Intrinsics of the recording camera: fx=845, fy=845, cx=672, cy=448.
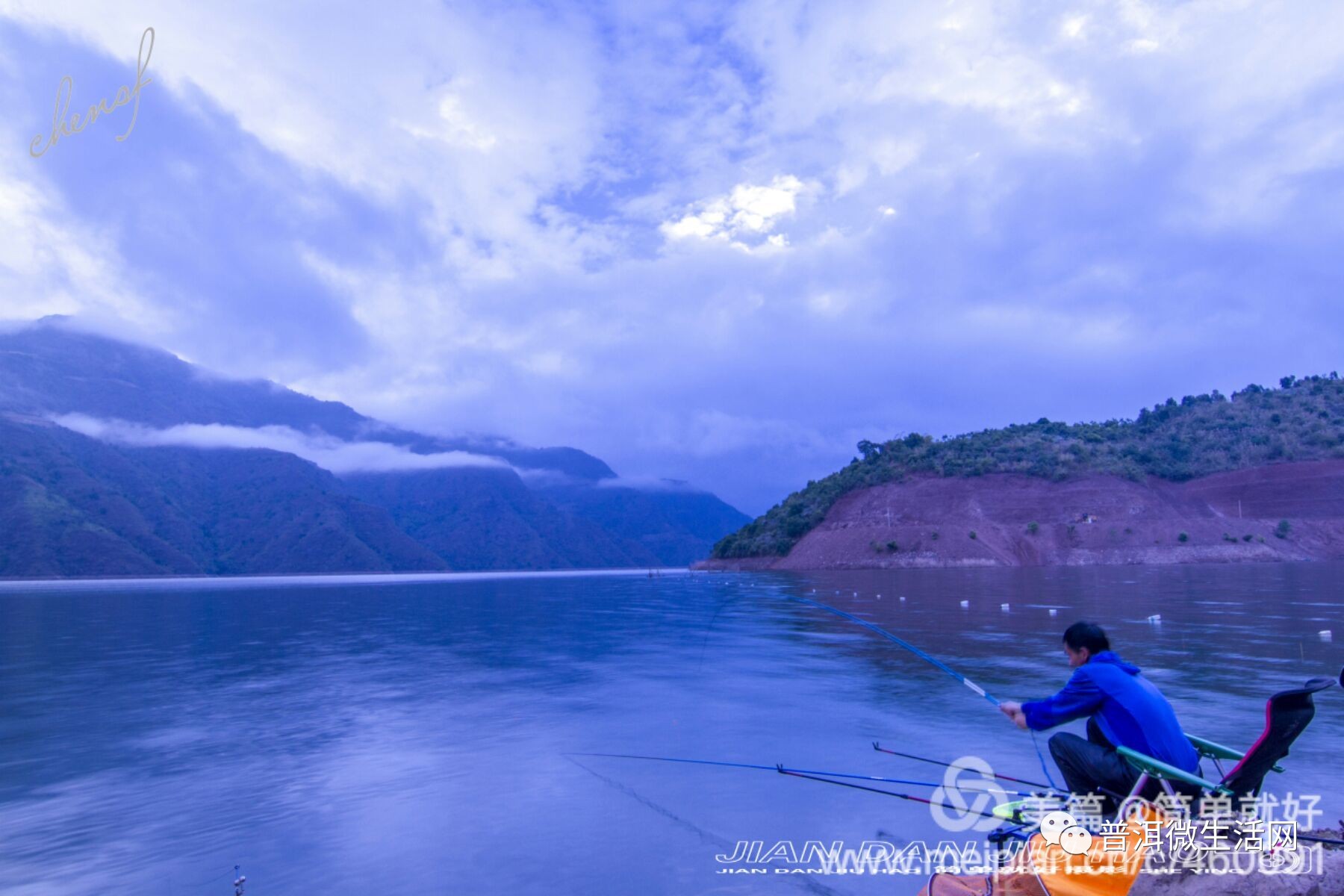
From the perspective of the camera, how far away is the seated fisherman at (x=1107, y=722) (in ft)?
17.7

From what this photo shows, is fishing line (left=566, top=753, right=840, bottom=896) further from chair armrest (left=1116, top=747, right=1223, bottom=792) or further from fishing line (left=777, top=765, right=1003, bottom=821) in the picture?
chair armrest (left=1116, top=747, right=1223, bottom=792)

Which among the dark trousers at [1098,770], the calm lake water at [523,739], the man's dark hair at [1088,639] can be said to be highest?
the man's dark hair at [1088,639]

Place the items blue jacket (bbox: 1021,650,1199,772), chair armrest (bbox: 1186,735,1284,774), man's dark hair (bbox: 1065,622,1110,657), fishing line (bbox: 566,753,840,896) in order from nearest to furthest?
blue jacket (bbox: 1021,650,1199,772), chair armrest (bbox: 1186,735,1284,774), man's dark hair (bbox: 1065,622,1110,657), fishing line (bbox: 566,753,840,896)

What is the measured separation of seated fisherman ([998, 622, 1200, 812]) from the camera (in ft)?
17.7

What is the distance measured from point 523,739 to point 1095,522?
88829 mm

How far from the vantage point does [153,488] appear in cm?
15575

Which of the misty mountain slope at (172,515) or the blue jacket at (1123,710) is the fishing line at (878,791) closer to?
the blue jacket at (1123,710)

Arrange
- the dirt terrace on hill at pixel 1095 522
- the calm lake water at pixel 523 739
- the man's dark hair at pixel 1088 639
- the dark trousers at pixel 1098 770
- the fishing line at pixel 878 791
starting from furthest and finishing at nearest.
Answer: the dirt terrace on hill at pixel 1095 522 → the fishing line at pixel 878 791 → the calm lake water at pixel 523 739 → the man's dark hair at pixel 1088 639 → the dark trousers at pixel 1098 770

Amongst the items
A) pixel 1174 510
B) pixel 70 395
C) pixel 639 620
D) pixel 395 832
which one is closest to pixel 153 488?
pixel 70 395

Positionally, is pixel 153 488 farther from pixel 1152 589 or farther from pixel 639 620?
pixel 1152 589

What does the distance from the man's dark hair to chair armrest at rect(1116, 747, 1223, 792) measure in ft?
2.56

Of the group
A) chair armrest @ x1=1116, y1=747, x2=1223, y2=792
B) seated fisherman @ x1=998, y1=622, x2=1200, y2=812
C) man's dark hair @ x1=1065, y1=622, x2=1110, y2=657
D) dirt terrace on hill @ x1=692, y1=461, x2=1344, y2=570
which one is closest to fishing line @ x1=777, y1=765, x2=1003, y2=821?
seated fisherman @ x1=998, y1=622, x2=1200, y2=812

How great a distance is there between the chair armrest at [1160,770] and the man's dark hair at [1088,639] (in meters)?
0.78

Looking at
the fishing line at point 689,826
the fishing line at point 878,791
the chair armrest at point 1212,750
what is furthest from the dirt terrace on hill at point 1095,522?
the chair armrest at point 1212,750
